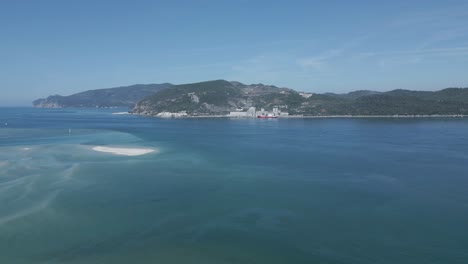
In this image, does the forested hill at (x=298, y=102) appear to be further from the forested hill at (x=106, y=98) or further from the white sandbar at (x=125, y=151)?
the forested hill at (x=106, y=98)

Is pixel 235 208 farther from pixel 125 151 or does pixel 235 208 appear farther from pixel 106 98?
pixel 106 98

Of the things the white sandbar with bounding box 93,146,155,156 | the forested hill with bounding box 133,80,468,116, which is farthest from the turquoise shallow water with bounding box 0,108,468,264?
the forested hill with bounding box 133,80,468,116

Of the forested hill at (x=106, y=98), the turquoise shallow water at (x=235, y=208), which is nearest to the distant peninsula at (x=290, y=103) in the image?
the turquoise shallow water at (x=235, y=208)

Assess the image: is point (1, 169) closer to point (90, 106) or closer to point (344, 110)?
point (344, 110)

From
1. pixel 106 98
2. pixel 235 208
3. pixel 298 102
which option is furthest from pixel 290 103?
pixel 106 98

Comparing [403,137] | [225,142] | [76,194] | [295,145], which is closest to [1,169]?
[76,194]

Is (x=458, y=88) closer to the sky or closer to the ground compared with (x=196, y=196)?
closer to the sky

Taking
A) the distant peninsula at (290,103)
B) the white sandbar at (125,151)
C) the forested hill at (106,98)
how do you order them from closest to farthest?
the white sandbar at (125,151) → the distant peninsula at (290,103) → the forested hill at (106,98)
